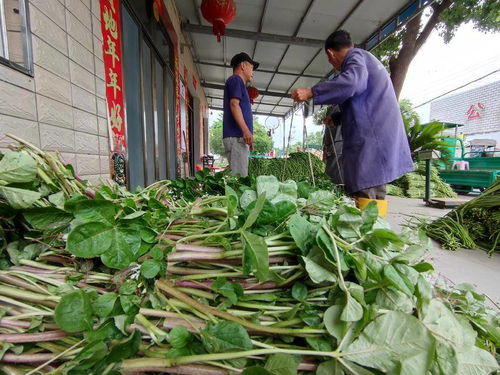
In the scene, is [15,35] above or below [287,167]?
above

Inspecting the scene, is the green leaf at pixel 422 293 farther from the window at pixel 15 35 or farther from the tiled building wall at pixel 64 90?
the window at pixel 15 35

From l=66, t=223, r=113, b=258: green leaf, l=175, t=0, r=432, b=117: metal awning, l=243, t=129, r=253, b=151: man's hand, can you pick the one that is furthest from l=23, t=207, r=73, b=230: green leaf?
l=175, t=0, r=432, b=117: metal awning

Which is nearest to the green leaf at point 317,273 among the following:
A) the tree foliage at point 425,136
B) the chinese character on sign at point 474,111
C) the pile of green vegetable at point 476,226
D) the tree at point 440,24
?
the pile of green vegetable at point 476,226

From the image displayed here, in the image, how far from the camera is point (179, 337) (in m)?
0.39

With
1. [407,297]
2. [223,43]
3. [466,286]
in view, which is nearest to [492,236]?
[466,286]

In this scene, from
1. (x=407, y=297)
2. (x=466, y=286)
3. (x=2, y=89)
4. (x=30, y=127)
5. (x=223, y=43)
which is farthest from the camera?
(x=223, y=43)

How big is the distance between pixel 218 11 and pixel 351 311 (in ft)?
11.9

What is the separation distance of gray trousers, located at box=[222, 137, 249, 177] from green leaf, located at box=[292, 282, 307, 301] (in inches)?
86.4

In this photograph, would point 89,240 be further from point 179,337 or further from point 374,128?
point 374,128

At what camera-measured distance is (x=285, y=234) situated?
0.50 metres

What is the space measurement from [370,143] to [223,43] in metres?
4.50

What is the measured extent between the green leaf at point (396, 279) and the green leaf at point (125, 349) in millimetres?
418

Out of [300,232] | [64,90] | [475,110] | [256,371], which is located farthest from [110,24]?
[475,110]

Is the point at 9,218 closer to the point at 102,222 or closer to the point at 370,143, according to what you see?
the point at 102,222
